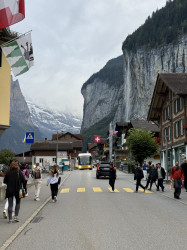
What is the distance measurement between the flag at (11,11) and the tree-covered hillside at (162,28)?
102 m

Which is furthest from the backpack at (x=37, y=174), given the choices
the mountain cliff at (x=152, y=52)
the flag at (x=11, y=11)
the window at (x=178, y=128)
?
the mountain cliff at (x=152, y=52)

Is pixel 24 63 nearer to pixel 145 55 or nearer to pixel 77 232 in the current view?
pixel 77 232

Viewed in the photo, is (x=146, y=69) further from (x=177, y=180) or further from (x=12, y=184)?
(x=12, y=184)

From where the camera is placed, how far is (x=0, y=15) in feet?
36.8

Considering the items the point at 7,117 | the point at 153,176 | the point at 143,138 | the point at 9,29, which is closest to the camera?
the point at 9,29

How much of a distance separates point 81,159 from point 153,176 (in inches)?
1671

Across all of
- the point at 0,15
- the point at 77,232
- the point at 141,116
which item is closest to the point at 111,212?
the point at 77,232

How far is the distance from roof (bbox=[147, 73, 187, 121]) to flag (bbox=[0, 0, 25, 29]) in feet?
85.1

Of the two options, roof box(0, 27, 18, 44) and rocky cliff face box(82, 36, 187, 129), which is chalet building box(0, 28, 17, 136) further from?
rocky cliff face box(82, 36, 187, 129)

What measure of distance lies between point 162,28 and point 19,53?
116 m

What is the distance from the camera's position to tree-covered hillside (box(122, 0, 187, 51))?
366 feet

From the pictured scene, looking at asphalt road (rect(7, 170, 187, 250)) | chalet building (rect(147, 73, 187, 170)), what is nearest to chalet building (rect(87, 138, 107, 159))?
chalet building (rect(147, 73, 187, 170))

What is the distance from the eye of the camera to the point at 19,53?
12.6 meters

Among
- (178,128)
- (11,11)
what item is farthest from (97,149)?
(11,11)
